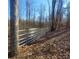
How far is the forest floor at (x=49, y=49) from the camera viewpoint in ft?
5.10

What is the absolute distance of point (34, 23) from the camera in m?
Answer: 1.58

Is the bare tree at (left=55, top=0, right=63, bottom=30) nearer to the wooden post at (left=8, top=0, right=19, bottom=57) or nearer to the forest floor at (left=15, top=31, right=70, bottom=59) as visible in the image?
the forest floor at (left=15, top=31, right=70, bottom=59)

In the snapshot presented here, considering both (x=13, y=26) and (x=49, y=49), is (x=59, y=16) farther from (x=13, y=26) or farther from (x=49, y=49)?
(x=13, y=26)

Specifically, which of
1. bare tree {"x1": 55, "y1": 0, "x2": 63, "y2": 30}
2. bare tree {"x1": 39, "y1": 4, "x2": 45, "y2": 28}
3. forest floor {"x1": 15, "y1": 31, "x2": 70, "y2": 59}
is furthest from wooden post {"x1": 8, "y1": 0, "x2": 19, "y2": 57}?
bare tree {"x1": 55, "y1": 0, "x2": 63, "y2": 30}

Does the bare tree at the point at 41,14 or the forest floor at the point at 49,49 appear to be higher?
the bare tree at the point at 41,14

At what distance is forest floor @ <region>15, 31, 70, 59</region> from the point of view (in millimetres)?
1555

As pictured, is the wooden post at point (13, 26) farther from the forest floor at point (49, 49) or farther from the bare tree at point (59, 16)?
the bare tree at point (59, 16)

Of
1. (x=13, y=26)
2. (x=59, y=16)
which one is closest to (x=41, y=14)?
(x=59, y=16)

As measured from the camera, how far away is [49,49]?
1.57m

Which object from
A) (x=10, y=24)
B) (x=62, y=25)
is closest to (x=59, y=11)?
(x=62, y=25)

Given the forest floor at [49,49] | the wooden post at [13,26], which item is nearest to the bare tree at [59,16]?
the forest floor at [49,49]
